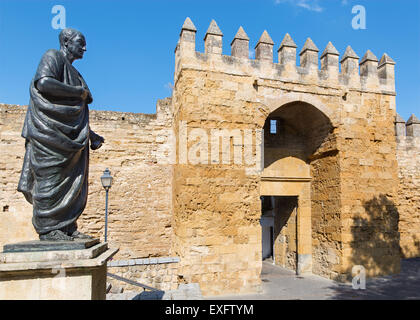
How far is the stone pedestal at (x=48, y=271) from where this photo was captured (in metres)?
2.54

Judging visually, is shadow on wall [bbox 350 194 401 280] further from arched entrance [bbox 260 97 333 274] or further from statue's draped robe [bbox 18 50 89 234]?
statue's draped robe [bbox 18 50 89 234]

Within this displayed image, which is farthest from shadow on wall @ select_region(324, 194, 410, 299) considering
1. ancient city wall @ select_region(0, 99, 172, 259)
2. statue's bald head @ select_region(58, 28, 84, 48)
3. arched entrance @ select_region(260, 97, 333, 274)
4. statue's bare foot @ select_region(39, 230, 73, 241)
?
statue's bald head @ select_region(58, 28, 84, 48)

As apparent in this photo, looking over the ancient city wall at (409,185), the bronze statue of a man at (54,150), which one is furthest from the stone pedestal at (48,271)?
the ancient city wall at (409,185)

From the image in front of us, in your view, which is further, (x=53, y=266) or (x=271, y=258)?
(x=271, y=258)

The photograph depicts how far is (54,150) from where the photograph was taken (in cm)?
292

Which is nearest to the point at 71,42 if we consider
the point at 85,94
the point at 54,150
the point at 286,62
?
the point at 85,94

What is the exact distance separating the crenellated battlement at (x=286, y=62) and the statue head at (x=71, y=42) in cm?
483

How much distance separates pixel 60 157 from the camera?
2.92m

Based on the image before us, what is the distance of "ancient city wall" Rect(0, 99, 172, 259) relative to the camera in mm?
8844

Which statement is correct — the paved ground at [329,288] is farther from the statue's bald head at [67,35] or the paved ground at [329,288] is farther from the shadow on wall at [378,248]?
the statue's bald head at [67,35]
